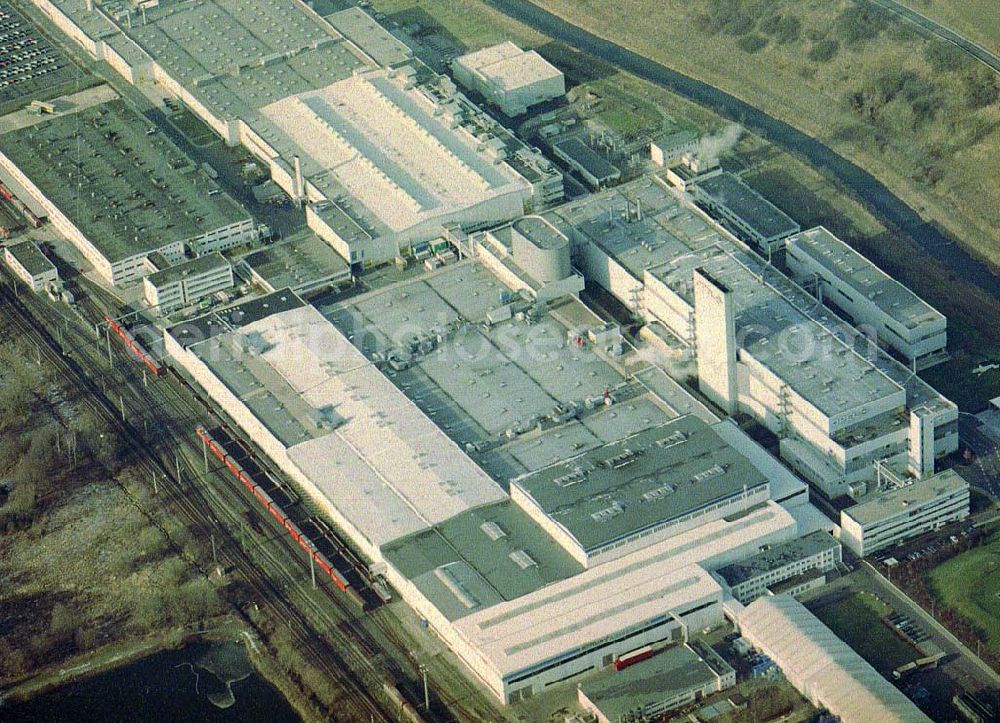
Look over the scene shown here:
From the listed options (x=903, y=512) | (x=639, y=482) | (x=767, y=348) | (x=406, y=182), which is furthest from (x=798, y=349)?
(x=406, y=182)

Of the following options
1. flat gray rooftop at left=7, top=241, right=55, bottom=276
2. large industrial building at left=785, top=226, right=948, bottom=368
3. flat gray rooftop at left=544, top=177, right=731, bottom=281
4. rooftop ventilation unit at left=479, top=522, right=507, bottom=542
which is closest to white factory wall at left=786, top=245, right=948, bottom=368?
large industrial building at left=785, top=226, right=948, bottom=368

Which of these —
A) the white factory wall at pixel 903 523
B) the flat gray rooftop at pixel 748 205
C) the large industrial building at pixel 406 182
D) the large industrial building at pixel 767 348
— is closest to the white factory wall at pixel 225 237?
the large industrial building at pixel 406 182

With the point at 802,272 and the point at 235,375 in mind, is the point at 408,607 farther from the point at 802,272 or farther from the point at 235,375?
the point at 802,272

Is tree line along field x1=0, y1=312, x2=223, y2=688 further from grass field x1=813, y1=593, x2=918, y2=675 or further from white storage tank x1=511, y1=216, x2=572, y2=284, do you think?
grass field x1=813, y1=593, x2=918, y2=675

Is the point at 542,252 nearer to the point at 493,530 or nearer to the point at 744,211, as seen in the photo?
the point at 744,211

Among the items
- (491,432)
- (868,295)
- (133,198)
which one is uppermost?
(868,295)

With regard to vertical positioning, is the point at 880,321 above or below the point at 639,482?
above

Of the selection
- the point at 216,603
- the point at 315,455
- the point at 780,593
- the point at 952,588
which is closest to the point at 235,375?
the point at 315,455
